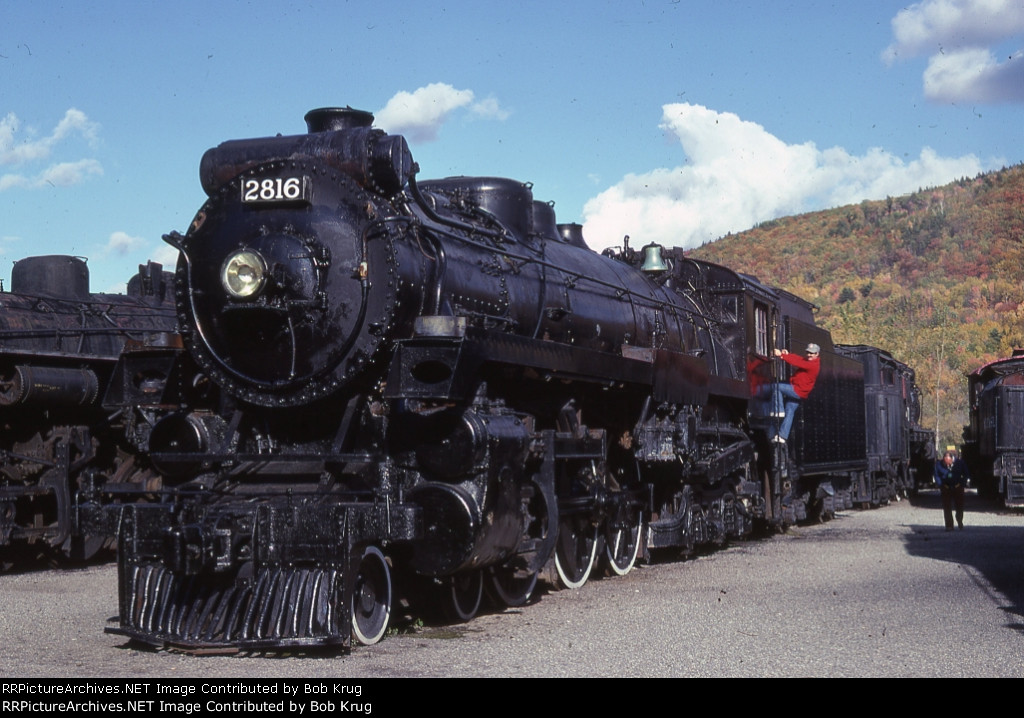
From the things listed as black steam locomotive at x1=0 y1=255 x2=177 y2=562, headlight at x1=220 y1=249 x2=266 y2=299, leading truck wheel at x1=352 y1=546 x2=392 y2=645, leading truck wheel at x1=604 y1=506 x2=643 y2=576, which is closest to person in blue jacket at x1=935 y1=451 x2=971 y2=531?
leading truck wheel at x1=604 y1=506 x2=643 y2=576

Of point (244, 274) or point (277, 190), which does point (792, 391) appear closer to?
point (277, 190)

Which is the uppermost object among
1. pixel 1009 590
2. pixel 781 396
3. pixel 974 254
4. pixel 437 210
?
pixel 974 254

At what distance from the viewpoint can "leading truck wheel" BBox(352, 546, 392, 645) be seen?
7750 mm

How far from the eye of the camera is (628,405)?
12180mm

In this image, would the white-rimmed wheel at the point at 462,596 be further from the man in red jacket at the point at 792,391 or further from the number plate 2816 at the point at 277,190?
the man in red jacket at the point at 792,391

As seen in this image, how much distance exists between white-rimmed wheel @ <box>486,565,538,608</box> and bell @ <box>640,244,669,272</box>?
5.58 metres

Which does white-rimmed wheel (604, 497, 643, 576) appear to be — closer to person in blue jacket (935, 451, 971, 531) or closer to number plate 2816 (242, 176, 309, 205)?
number plate 2816 (242, 176, 309, 205)

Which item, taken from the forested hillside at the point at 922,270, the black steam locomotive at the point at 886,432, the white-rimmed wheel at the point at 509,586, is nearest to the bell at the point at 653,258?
the white-rimmed wheel at the point at 509,586

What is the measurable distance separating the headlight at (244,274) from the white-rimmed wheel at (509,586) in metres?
2.82

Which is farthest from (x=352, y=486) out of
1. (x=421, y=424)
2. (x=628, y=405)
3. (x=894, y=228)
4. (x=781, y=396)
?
(x=894, y=228)

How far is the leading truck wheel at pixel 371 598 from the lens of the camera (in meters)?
7.75

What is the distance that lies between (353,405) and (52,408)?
654cm
